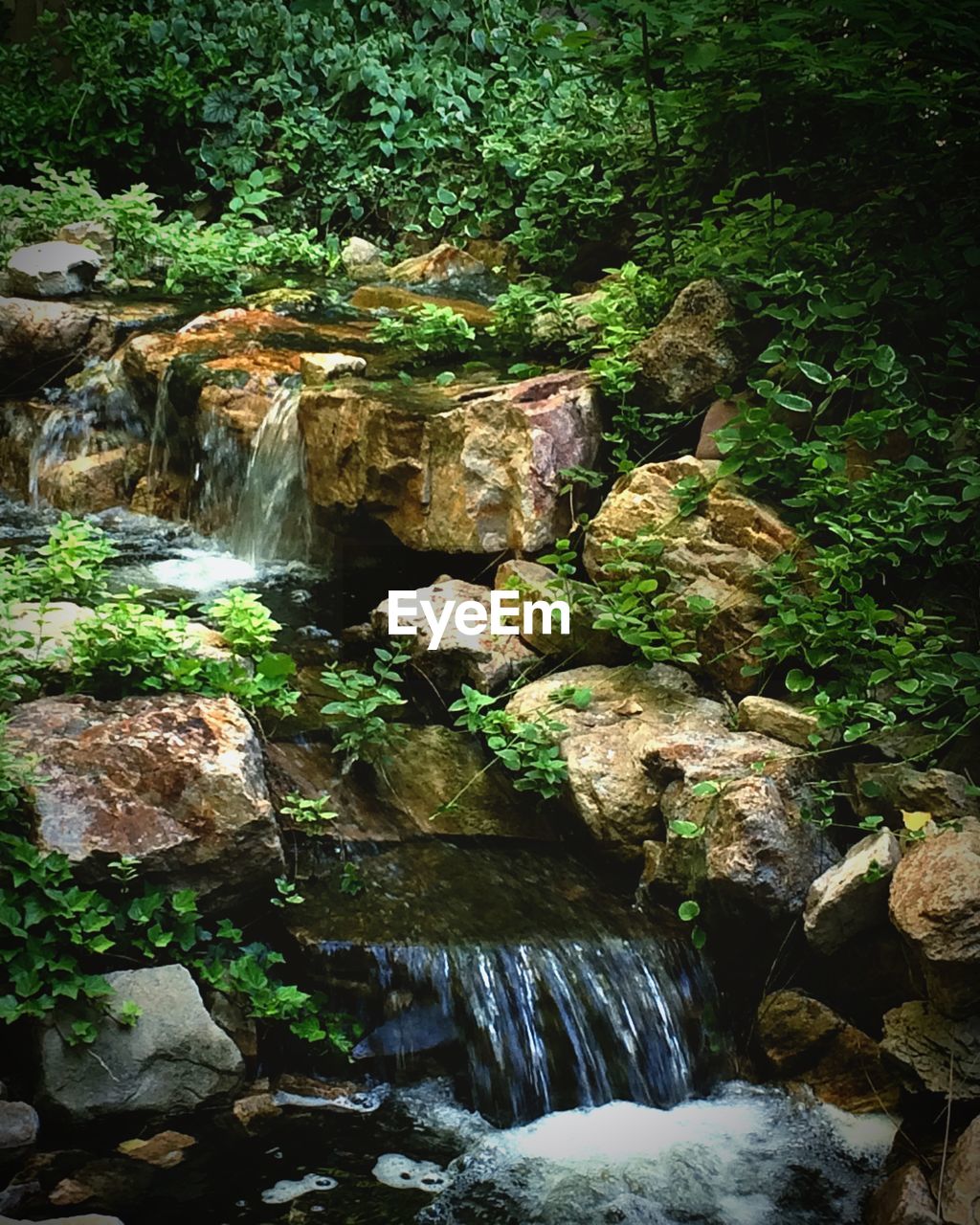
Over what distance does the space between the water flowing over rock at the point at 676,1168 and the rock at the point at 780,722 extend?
100 centimetres

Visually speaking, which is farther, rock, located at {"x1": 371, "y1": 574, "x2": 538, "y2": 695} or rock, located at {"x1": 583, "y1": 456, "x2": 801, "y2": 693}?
rock, located at {"x1": 371, "y1": 574, "x2": 538, "y2": 695}

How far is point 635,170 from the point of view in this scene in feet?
18.3

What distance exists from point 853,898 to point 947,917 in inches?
12.4

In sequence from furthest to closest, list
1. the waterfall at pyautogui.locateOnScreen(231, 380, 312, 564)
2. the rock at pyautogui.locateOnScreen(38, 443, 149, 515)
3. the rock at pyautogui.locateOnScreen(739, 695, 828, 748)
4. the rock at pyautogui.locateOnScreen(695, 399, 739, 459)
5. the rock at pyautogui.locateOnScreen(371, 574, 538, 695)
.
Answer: the rock at pyautogui.locateOnScreen(38, 443, 149, 515)
the waterfall at pyautogui.locateOnScreen(231, 380, 312, 564)
the rock at pyautogui.locateOnScreen(695, 399, 739, 459)
the rock at pyautogui.locateOnScreen(371, 574, 538, 695)
the rock at pyautogui.locateOnScreen(739, 695, 828, 748)

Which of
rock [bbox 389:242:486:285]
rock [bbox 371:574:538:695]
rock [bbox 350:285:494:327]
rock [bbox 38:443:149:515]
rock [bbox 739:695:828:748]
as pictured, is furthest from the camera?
rock [bbox 389:242:486:285]

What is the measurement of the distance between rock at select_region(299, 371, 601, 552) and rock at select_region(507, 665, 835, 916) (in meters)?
0.71

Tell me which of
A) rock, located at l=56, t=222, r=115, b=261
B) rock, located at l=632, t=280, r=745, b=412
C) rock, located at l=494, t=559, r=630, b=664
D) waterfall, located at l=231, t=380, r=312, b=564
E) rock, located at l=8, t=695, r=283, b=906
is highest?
rock, located at l=56, t=222, r=115, b=261

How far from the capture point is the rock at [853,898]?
2990mm

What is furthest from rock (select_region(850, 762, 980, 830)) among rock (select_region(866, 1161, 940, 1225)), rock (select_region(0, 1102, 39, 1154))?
rock (select_region(0, 1102, 39, 1154))

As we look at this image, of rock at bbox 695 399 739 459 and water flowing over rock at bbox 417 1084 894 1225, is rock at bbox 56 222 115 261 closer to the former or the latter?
rock at bbox 695 399 739 459

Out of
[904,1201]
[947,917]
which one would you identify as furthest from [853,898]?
[904,1201]

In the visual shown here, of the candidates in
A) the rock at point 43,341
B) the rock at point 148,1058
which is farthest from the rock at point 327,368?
the rock at point 148,1058

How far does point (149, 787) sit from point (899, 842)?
196 cm

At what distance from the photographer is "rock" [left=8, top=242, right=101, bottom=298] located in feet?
18.2
